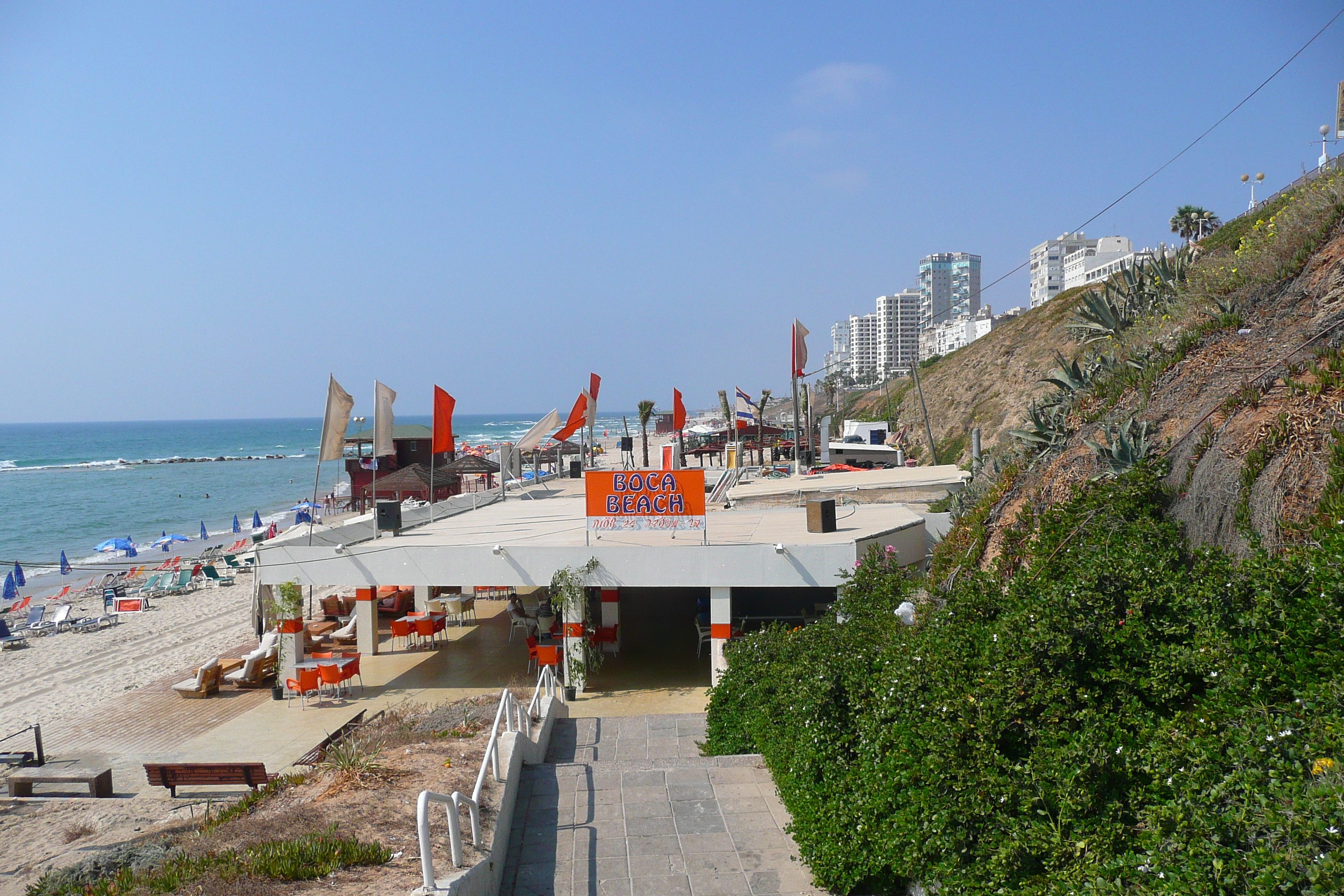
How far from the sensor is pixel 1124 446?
805 cm

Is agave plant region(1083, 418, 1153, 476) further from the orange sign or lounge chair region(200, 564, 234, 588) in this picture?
lounge chair region(200, 564, 234, 588)

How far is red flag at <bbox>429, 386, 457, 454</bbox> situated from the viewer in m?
16.8

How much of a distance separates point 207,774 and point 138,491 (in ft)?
262

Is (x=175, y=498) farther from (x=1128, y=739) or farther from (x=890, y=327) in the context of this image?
(x=890, y=327)

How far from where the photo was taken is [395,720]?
10.3m

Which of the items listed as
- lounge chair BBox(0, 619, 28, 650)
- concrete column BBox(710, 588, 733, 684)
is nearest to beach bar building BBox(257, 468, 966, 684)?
concrete column BBox(710, 588, 733, 684)

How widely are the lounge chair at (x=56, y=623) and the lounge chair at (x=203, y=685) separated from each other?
41.6ft

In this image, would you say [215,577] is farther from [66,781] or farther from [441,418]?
[66,781]

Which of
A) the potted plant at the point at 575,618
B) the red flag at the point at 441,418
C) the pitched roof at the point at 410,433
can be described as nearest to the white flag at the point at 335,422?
the red flag at the point at 441,418

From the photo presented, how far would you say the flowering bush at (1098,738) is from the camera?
3.32 meters

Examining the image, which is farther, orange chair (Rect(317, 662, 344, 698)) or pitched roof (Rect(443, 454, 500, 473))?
pitched roof (Rect(443, 454, 500, 473))

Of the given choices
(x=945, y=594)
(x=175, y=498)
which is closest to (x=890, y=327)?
(x=175, y=498)

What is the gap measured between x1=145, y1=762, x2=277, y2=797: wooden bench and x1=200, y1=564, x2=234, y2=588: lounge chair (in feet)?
73.1

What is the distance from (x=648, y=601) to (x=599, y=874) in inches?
605
